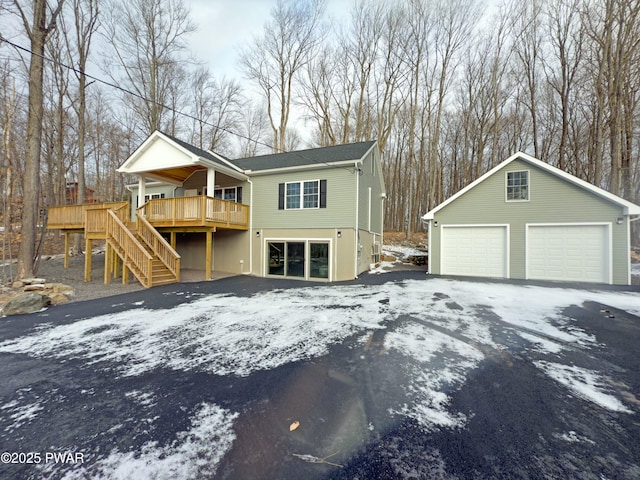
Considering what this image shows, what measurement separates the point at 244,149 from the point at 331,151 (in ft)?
54.2

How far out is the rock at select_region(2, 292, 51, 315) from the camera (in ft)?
18.7

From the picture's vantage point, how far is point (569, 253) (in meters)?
9.72

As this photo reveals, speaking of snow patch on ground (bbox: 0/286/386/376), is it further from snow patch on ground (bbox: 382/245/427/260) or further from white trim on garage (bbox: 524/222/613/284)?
snow patch on ground (bbox: 382/245/427/260)

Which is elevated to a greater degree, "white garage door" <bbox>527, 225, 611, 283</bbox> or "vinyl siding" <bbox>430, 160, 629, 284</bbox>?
"vinyl siding" <bbox>430, 160, 629, 284</bbox>

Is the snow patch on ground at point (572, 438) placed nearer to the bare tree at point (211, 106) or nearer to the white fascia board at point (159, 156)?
the white fascia board at point (159, 156)

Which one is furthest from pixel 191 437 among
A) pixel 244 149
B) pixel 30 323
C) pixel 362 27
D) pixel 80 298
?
pixel 244 149

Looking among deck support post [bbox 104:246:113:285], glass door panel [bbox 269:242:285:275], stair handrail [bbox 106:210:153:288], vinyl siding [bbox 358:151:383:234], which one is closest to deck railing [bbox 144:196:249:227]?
stair handrail [bbox 106:210:153:288]

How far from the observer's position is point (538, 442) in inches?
80.2

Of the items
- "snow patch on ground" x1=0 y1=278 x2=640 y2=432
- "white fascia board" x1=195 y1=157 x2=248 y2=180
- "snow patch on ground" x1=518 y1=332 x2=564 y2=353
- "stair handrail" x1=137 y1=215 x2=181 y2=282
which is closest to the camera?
"snow patch on ground" x1=0 y1=278 x2=640 y2=432

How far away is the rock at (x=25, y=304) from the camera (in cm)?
570

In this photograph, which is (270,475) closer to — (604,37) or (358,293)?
(358,293)

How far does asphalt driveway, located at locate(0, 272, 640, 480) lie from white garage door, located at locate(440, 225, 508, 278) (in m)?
5.34

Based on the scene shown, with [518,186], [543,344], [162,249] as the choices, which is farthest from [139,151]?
[518,186]

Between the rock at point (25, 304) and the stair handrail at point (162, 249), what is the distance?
11.8ft
